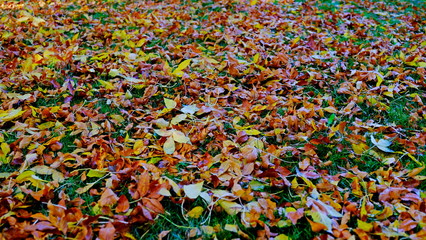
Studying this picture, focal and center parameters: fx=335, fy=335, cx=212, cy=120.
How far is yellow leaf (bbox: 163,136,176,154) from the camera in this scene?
197 centimetres

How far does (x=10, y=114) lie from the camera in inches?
86.1

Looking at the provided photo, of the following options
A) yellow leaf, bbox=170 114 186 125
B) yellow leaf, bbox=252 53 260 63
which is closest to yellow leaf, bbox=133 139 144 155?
yellow leaf, bbox=170 114 186 125

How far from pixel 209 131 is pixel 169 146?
289mm

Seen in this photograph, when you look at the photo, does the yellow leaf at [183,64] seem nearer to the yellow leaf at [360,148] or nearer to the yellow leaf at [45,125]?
the yellow leaf at [45,125]

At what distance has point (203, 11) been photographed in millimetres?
4344

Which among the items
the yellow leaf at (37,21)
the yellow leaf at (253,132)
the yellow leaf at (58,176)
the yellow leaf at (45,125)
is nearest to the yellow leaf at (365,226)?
the yellow leaf at (253,132)

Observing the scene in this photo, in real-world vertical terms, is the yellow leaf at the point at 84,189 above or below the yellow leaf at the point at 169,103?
below

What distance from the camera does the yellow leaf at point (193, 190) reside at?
163cm

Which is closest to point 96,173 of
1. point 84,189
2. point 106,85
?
point 84,189

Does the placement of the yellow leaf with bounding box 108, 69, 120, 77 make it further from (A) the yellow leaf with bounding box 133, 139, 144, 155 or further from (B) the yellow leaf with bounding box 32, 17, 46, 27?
(B) the yellow leaf with bounding box 32, 17, 46, 27

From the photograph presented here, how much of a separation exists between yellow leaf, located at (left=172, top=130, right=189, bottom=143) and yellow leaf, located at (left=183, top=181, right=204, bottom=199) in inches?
15.9

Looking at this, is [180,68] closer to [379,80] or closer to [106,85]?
[106,85]

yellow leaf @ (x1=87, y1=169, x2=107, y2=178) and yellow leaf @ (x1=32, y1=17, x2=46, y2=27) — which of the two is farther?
yellow leaf @ (x1=32, y1=17, x2=46, y2=27)

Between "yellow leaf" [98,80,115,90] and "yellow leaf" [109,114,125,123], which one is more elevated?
"yellow leaf" [98,80,115,90]
